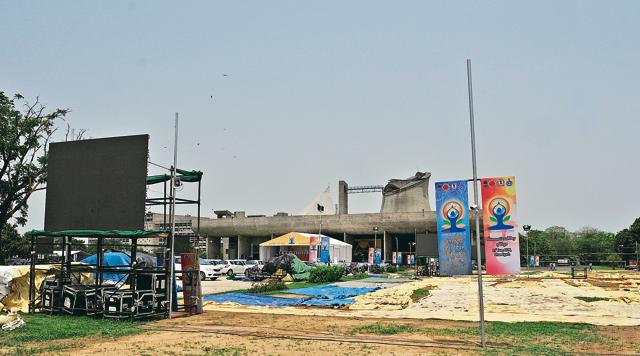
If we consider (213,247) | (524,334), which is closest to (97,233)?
(524,334)

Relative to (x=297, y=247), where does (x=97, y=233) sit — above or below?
above

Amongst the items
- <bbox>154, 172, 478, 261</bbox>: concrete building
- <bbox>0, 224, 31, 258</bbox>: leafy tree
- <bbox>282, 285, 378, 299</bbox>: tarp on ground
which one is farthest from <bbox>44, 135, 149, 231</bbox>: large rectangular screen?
<bbox>154, 172, 478, 261</bbox>: concrete building

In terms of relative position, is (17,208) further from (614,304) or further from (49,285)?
(614,304)

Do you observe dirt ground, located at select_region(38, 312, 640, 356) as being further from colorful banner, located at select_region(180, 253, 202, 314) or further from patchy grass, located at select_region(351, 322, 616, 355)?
colorful banner, located at select_region(180, 253, 202, 314)

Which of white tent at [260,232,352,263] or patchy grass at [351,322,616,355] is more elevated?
white tent at [260,232,352,263]

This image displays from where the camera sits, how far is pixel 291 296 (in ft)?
81.0

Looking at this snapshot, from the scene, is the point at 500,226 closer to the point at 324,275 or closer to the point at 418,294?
the point at 418,294

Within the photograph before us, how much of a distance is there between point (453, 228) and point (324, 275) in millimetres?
8755

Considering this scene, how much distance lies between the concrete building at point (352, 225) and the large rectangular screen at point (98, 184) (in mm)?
62214

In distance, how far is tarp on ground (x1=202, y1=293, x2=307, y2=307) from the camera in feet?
69.9

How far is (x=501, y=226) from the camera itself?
3067 cm

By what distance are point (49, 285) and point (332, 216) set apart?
Answer: 67.0 metres

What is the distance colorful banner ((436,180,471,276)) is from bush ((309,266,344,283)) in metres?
6.81

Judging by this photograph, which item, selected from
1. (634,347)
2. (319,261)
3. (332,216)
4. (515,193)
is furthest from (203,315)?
(332,216)
